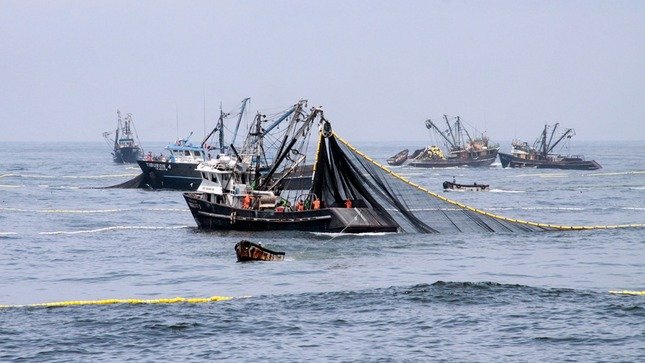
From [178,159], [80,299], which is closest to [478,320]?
[80,299]

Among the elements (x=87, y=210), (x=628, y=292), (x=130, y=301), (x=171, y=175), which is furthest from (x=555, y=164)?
(x=130, y=301)

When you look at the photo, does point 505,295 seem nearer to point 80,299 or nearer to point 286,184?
point 80,299

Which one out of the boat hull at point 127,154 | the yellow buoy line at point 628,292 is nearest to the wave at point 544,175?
the boat hull at point 127,154

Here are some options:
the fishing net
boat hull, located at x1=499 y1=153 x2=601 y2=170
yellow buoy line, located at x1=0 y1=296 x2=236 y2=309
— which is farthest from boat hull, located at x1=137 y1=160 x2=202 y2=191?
boat hull, located at x1=499 y1=153 x2=601 y2=170

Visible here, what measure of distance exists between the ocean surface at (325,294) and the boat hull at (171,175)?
33.2m

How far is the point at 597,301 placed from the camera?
38.0 metres

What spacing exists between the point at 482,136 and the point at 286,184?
396 ft

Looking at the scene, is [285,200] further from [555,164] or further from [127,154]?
[127,154]

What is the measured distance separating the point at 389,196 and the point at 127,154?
→ 141981mm

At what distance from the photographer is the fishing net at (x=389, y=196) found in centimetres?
5831

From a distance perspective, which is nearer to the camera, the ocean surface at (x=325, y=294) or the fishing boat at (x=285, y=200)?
the ocean surface at (x=325, y=294)

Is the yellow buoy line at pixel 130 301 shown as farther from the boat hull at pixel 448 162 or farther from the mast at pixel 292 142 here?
the boat hull at pixel 448 162

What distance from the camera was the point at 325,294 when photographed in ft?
131

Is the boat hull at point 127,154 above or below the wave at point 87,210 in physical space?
above
